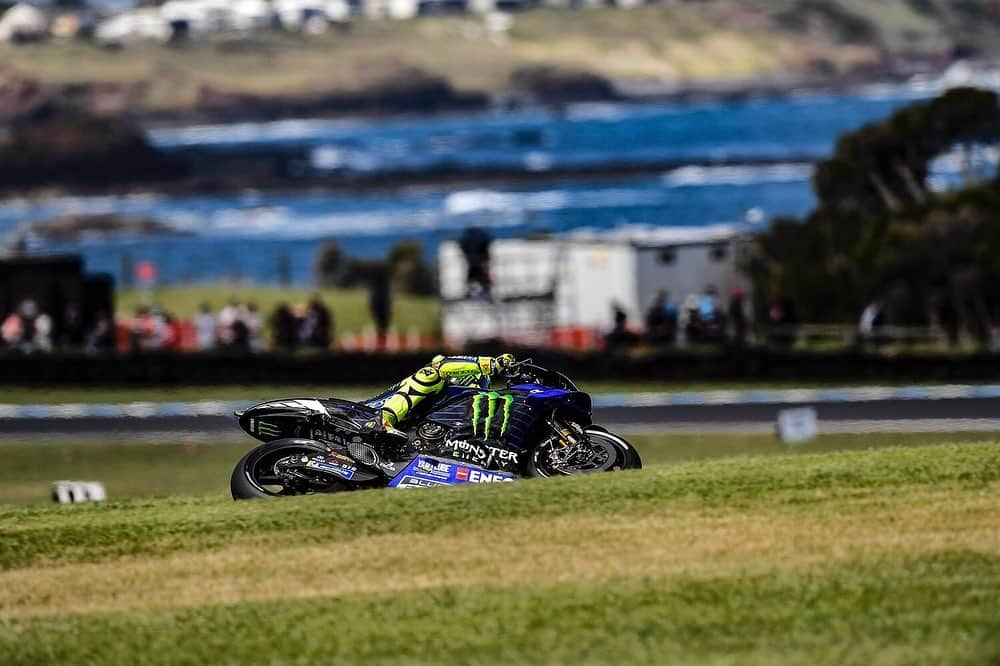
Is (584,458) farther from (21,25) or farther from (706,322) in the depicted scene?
(21,25)

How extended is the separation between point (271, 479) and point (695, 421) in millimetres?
14238

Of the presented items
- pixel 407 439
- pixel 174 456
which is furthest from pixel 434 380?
pixel 174 456

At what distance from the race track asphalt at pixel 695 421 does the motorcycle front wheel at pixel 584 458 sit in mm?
11935

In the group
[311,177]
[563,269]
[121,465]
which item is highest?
[311,177]

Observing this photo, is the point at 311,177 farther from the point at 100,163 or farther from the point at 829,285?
the point at 829,285

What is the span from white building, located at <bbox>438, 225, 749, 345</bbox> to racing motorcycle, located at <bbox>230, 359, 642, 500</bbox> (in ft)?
77.7

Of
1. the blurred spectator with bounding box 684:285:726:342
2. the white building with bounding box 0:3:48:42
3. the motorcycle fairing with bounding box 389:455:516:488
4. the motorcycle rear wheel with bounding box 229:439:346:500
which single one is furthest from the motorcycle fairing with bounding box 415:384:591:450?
the white building with bounding box 0:3:48:42

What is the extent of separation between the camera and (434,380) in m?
13.1

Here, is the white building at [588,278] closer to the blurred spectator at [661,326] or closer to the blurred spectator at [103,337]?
the blurred spectator at [661,326]

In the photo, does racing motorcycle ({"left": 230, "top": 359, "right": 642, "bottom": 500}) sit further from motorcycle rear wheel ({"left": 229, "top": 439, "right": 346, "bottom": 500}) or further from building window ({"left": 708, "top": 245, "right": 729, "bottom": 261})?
building window ({"left": 708, "top": 245, "right": 729, "bottom": 261})

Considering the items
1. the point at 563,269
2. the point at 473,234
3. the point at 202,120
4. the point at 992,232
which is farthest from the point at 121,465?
the point at 202,120

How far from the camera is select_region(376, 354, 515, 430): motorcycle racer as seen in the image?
13039 mm

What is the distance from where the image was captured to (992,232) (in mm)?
47344

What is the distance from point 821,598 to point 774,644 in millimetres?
865
